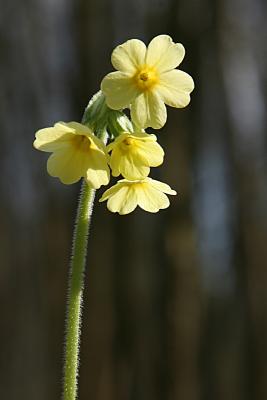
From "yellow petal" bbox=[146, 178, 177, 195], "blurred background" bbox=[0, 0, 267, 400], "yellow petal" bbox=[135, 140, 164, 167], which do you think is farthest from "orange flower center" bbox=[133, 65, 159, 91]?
"blurred background" bbox=[0, 0, 267, 400]

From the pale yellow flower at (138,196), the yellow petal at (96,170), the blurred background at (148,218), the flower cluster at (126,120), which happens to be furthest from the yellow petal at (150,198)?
the blurred background at (148,218)

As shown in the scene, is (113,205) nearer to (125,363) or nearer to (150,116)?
(150,116)

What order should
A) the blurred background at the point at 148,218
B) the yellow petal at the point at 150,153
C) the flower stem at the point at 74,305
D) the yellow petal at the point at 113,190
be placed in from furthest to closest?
1. the blurred background at the point at 148,218
2. the yellow petal at the point at 113,190
3. the yellow petal at the point at 150,153
4. the flower stem at the point at 74,305

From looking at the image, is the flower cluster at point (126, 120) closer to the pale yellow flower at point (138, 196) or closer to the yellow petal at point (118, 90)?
the yellow petal at point (118, 90)

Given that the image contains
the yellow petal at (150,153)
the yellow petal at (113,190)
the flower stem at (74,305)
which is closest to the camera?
the flower stem at (74,305)

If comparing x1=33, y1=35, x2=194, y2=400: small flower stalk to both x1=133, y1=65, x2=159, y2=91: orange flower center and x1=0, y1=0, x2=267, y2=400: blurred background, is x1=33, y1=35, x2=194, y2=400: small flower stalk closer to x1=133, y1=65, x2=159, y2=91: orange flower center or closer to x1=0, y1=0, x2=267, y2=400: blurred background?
x1=133, y1=65, x2=159, y2=91: orange flower center

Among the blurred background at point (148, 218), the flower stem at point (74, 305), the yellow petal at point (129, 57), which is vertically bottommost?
the flower stem at point (74, 305)

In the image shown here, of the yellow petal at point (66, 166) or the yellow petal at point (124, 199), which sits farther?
the yellow petal at point (124, 199)
